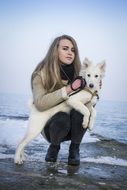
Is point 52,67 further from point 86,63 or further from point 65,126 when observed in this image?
point 65,126

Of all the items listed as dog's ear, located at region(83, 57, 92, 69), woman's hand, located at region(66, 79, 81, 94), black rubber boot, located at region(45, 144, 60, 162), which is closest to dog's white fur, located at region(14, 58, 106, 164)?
dog's ear, located at region(83, 57, 92, 69)

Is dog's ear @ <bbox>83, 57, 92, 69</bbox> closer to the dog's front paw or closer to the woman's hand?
the woman's hand

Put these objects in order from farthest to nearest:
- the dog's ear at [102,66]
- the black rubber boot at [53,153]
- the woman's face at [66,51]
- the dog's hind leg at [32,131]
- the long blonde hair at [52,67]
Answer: the dog's ear at [102,66]
the woman's face at [66,51]
the long blonde hair at [52,67]
the black rubber boot at [53,153]
the dog's hind leg at [32,131]

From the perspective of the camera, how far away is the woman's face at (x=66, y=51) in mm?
3996

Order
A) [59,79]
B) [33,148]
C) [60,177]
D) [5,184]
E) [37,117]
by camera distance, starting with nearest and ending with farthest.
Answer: [5,184]
[60,177]
[37,117]
[59,79]
[33,148]

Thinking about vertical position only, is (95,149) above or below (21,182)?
below

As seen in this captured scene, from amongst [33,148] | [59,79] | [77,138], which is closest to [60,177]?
[77,138]

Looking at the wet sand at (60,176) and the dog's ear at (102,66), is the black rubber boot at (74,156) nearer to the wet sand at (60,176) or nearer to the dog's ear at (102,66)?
the wet sand at (60,176)

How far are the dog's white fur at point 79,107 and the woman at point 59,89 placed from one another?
7cm

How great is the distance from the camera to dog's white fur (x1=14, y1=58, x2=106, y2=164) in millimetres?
3666

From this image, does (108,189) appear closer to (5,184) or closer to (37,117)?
(5,184)

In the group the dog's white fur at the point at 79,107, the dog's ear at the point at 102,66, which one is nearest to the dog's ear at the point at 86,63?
the dog's white fur at the point at 79,107

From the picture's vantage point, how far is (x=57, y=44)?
4.04 meters

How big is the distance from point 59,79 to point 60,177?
51.0 inches
